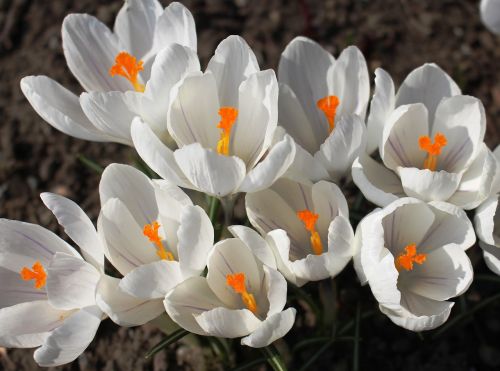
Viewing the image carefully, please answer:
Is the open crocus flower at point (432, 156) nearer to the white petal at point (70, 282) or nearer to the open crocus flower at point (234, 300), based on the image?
the open crocus flower at point (234, 300)

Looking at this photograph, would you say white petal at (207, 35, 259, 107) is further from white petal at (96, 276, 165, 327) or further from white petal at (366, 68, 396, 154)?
white petal at (96, 276, 165, 327)

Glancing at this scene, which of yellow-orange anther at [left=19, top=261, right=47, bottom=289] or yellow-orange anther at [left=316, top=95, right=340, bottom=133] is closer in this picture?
yellow-orange anther at [left=19, top=261, right=47, bottom=289]

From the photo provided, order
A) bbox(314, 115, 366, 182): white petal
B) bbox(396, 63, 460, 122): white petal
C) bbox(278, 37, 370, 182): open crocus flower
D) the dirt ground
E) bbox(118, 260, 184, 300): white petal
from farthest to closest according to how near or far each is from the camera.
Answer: the dirt ground, bbox(396, 63, 460, 122): white petal, bbox(278, 37, 370, 182): open crocus flower, bbox(314, 115, 366, 182): white petal, bbox(118, 260, 184, 300): white petal

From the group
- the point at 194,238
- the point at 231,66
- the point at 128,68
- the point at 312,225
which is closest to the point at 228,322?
the point at 194,238

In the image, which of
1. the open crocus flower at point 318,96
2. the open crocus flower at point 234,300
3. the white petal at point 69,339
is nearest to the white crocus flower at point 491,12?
the open crocus flower at point 318,96

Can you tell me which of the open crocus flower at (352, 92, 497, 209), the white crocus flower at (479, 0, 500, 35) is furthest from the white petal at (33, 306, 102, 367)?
the white crocus flower at (479, 0, 500, 35)

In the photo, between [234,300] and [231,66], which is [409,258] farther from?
[231,66]

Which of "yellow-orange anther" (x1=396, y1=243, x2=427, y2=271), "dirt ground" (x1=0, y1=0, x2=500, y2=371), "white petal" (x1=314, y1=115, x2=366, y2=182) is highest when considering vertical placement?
"white petal" (x1=314, y1=115, x2=366, y2=182)
